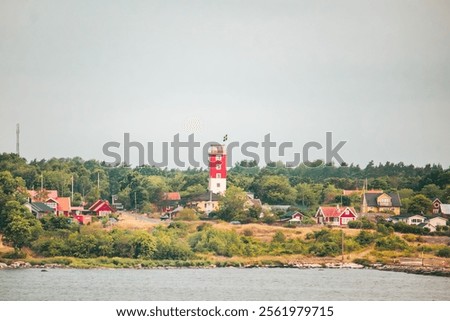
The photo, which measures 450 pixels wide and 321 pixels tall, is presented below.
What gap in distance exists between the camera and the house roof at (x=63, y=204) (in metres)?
18.3

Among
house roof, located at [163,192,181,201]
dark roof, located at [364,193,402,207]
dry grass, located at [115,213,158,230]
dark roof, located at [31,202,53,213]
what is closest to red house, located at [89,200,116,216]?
dry grass, located at [115,213,158,230]

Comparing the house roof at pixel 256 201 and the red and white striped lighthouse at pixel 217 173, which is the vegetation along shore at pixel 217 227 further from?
the red and white striped lighthouse at pixel 217 173

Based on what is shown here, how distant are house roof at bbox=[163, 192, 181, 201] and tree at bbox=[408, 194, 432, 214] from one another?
4277 mm

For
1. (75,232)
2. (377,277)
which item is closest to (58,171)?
(75,232)

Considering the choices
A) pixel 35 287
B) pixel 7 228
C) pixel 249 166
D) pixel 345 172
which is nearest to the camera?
pixel 35 287

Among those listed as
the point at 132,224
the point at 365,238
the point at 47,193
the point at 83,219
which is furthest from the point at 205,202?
the point at 365,238

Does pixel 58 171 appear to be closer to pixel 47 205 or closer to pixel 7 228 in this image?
pixel 47 205

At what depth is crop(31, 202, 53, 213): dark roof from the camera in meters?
17.2

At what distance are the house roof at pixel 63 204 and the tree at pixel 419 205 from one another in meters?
5.46

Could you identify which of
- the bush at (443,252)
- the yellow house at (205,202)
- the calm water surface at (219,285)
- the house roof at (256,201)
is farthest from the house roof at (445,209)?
the calm water surface at (219,285)

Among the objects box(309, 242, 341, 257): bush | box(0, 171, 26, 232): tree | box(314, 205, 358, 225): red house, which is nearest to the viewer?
box(309, 242, 341, 257): bush

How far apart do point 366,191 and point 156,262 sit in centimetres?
619

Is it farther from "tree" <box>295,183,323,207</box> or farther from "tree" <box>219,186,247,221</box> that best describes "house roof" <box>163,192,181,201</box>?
"tree" <box>295,183,323,207</box>

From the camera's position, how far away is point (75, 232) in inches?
631
